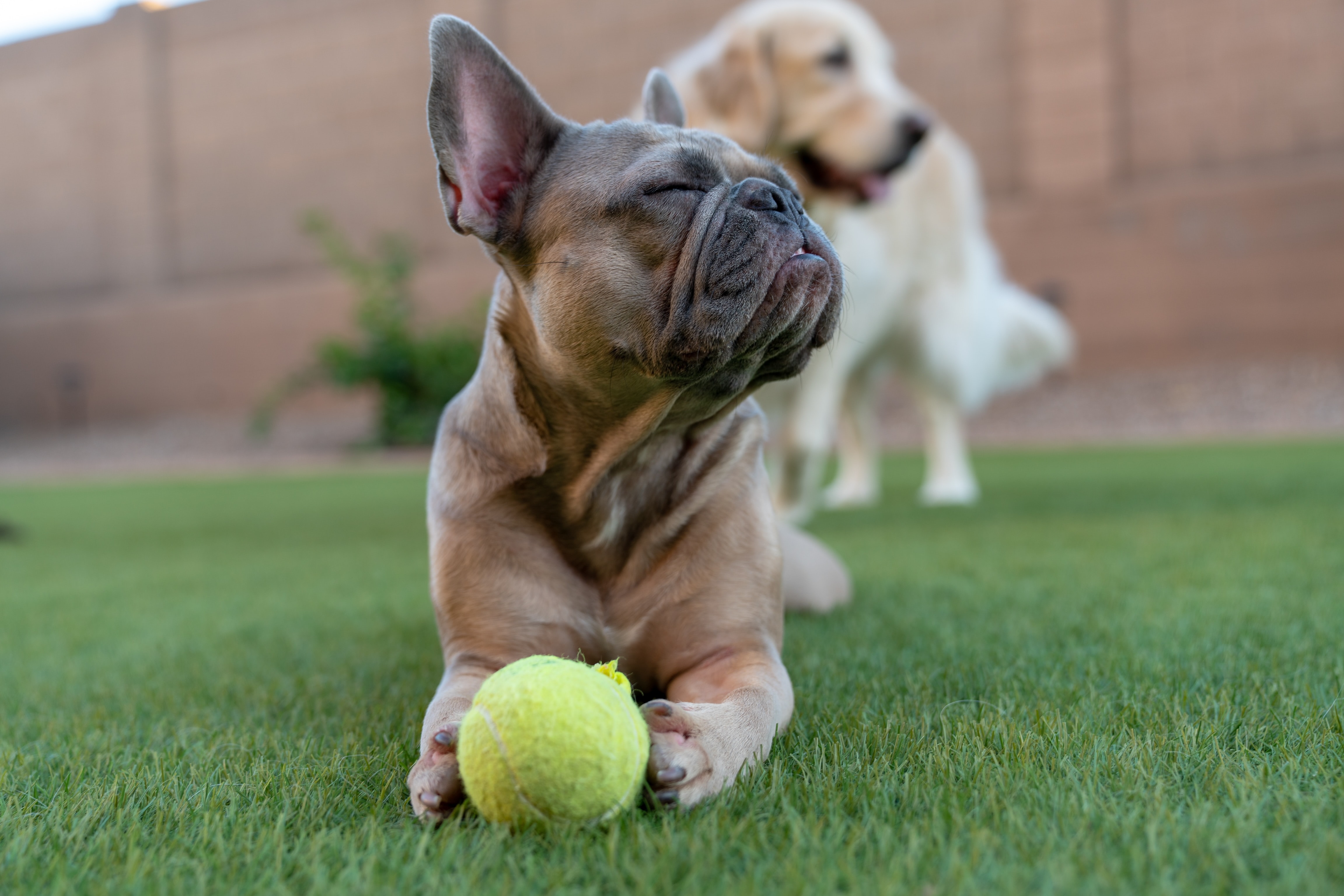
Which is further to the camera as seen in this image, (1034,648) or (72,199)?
(72,199)

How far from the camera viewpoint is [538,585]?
1875 mm

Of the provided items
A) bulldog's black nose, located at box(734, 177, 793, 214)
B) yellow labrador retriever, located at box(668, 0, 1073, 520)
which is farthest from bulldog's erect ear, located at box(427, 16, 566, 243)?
yellow labrador retriever, located at box(668, 0, 1073, 520)

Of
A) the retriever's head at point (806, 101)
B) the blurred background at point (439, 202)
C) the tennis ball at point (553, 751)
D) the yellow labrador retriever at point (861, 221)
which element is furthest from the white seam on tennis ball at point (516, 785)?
the blurred background at point (439, 202)

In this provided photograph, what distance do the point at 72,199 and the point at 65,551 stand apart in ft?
58.2

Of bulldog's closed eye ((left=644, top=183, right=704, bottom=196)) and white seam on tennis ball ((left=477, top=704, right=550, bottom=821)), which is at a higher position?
bulldog's closed eye ((left=644, top=183, right=704, bottom=196))

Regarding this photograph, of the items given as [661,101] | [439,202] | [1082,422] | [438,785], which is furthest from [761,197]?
[1082,422]

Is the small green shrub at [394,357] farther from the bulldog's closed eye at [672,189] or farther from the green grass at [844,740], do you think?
the bulldog's closed eye at [672,189]

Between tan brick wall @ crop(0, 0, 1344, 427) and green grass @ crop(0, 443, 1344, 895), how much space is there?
10.3m

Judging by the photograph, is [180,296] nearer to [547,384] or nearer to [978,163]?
[978,163]

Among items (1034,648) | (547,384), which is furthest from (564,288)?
(1034,648)

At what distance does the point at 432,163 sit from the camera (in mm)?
17922

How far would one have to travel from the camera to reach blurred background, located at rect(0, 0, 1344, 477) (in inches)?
500

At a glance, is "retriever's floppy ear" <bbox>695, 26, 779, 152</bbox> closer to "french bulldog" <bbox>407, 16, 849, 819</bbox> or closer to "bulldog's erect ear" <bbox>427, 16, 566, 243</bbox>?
"french bulldog" <bbox>407, 16, 849, 819</bbox>

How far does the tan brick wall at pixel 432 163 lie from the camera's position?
503 inches
